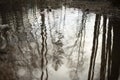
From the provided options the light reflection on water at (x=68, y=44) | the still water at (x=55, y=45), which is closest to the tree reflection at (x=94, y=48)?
the still water at (x=55, y=45)

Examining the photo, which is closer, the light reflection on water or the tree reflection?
the tree reflection

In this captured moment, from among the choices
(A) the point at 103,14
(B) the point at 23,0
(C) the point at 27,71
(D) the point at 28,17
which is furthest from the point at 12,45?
(B) the point at 23,0

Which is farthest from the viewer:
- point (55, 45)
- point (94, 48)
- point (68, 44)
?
point (68, 44)

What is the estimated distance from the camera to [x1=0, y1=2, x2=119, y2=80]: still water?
7156 millimetres

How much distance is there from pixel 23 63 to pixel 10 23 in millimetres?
4689

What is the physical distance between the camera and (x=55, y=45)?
8953 mm

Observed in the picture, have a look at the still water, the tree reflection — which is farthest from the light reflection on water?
the tree reflection

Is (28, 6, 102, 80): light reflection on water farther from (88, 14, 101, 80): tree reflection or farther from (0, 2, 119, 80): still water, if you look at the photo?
(88, 14, 101, 80): tree reflection

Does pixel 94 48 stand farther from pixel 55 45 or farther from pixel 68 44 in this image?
pixel 55 45

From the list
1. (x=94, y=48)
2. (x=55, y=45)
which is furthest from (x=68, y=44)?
(x=94, y=48)

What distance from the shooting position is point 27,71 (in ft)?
23.5

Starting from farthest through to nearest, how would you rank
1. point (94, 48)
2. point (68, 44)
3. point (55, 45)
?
1. point (68, 44)
2. point (55, 45)
3. point (94, 48)

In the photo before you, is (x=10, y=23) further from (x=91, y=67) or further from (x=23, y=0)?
(x=23, y=0)

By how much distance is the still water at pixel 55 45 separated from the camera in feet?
23.5
